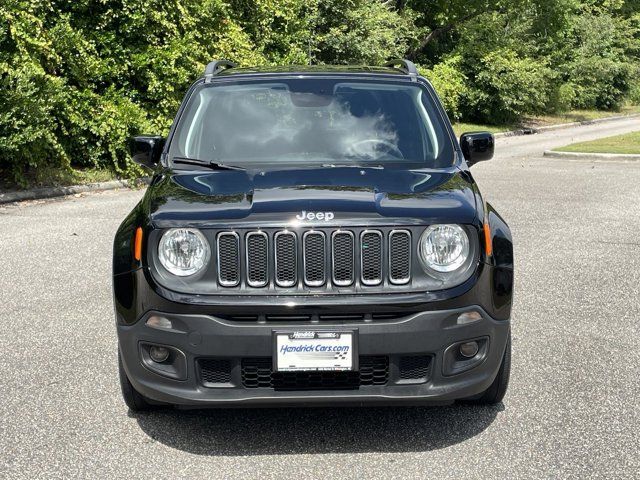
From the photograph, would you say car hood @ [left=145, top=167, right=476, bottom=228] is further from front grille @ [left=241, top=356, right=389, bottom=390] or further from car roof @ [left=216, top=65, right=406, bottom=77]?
car roof @ [left=216, top=65, right=406, bottom=77]

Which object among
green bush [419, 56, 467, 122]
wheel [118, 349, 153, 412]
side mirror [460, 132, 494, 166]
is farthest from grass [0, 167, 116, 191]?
green bush [419, 56, 467, 122]

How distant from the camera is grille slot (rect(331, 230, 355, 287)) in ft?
13.4

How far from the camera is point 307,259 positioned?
13.4ft

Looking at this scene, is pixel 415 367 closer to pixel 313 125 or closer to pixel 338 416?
pixel 338 416

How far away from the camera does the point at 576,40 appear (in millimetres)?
48875

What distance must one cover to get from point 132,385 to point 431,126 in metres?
2.27

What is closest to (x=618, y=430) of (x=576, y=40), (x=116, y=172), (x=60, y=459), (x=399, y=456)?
(x=399, y=456)

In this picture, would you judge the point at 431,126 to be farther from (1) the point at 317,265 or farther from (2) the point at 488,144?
(1) the point at 317,265

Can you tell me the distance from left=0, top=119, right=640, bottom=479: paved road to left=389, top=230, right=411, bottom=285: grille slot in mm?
826

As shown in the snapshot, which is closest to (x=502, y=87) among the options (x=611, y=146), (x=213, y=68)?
(x=611, y=146)

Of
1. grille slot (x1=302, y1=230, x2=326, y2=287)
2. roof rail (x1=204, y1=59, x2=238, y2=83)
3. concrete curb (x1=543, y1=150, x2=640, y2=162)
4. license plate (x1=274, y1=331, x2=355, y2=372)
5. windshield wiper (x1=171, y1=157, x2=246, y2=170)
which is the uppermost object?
roof rail (x1=204, y1=59, x2=238, y2=83)

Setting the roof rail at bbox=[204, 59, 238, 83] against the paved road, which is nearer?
the paved road

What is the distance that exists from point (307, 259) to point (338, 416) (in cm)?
105

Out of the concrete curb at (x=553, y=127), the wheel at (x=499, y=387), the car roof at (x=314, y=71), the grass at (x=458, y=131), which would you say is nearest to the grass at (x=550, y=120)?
the grass at (x=458, y=131)
